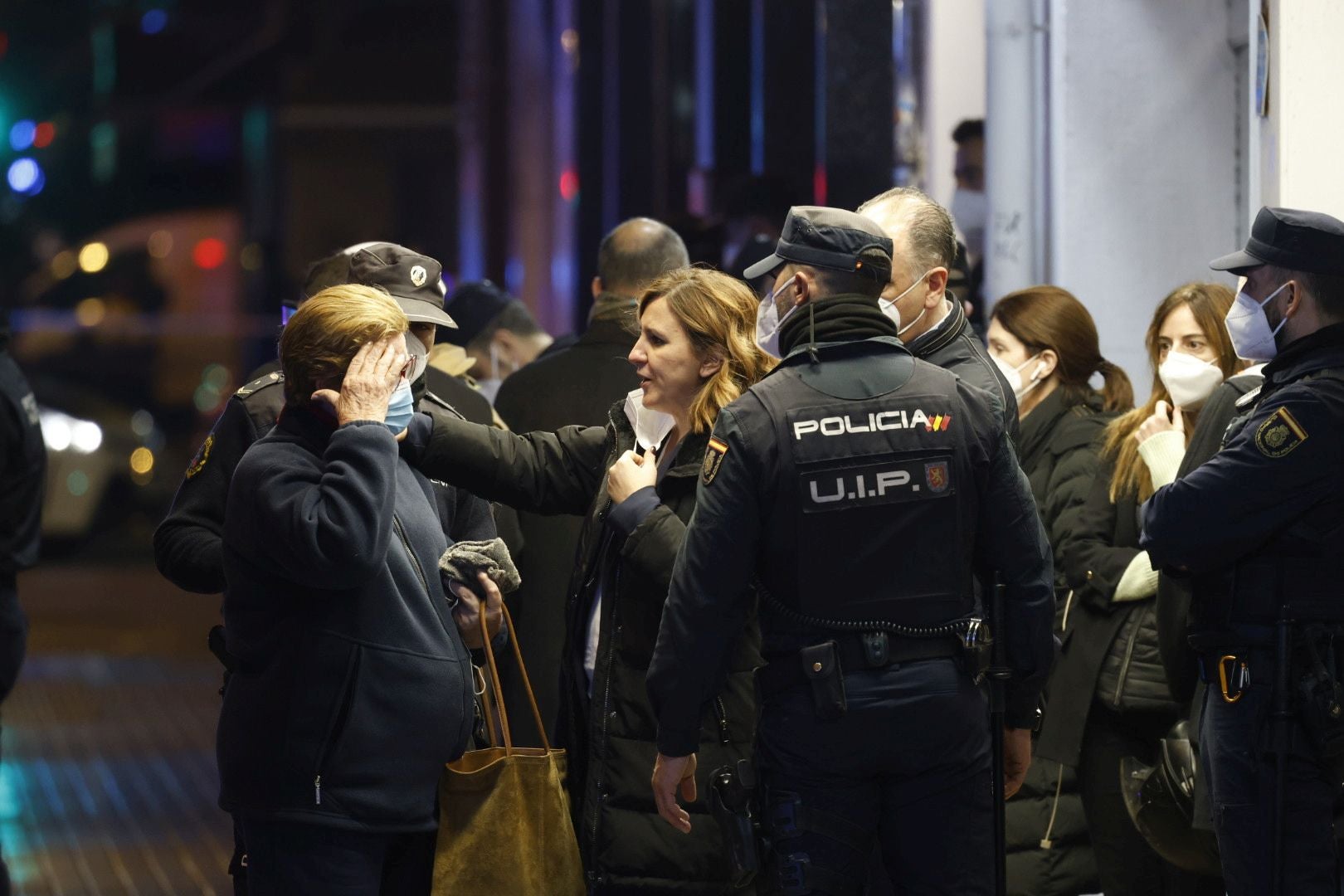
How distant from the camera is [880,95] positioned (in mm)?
8789

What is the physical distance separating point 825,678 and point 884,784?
272 millimetres

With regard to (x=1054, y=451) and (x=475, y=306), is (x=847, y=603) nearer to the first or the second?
(x=1054, y=451)

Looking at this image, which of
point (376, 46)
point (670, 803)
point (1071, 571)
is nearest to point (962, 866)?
point (670, 803)

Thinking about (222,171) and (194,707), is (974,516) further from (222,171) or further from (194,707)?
(222,171)

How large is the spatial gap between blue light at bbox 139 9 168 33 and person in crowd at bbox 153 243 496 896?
74.6 ft

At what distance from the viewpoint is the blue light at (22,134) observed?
82.9 ft

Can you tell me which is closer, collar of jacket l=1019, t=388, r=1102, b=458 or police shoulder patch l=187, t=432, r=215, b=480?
police shoulder patch l=187, t=432, r=215, b=480

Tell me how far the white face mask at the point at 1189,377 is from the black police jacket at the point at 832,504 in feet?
5.60

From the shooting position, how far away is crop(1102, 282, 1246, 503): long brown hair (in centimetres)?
544

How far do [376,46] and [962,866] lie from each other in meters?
22.6

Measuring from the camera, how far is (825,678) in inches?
143

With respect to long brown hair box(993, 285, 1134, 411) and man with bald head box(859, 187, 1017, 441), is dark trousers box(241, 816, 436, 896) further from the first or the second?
long brown hair box(993, 285, 1134, 411)

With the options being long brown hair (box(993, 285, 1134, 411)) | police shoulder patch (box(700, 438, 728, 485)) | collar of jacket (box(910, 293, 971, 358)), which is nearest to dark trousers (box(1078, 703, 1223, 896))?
long brown hair (box(993, 285, 1134, 411))

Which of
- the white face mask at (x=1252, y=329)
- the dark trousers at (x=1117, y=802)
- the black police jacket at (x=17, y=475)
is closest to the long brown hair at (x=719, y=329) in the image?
the white face mask at (x=1252, y=329)
